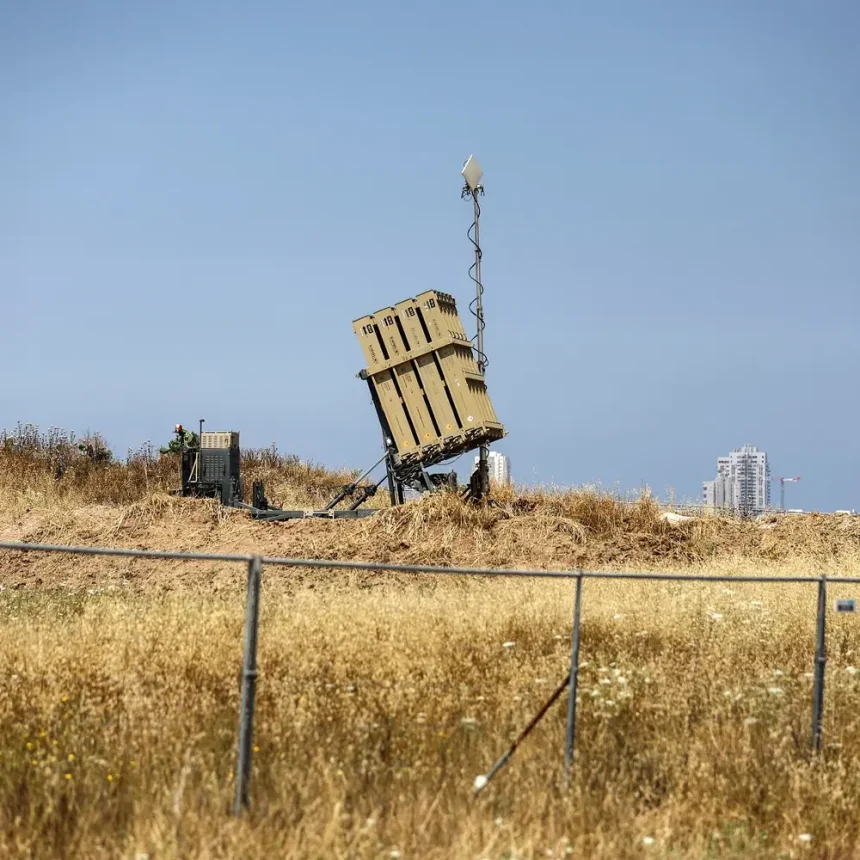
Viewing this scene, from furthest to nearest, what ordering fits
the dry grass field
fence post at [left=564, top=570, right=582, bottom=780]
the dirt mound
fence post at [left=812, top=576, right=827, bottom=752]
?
the dirt mound < fence post at [left=812, top=576, right=827, bottom=752] < fence post at [left=564, top=570, right=582, bottom=780] < the dry grass field

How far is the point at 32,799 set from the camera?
18.6 ft

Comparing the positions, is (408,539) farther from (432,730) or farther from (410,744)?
(410,744)

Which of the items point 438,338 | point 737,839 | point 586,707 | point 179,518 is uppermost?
point 438,338

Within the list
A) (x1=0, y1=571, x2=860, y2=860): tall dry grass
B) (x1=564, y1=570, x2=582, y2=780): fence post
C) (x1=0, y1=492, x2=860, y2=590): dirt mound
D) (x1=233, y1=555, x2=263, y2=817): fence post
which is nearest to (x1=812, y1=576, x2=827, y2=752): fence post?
(x1=0, y1=571, x2=860, y2=860): tall dry grass

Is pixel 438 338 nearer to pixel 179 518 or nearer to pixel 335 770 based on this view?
pixel 179 518

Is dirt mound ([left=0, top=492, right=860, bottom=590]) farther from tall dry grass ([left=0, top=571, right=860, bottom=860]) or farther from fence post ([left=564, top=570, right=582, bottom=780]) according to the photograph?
fence post ([left=564, top=570, right=582, bottom=780])

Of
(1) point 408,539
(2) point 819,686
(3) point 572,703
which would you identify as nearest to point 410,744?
(3) point 572,703

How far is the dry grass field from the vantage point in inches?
221

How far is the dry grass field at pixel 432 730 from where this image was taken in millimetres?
5602

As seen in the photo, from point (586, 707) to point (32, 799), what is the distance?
404 cm

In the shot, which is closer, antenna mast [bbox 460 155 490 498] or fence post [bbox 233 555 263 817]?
fence post [bbox 233 555 263 817]

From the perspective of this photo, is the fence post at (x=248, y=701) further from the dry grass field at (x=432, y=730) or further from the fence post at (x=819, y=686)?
the fence post at (x=819, y=686)

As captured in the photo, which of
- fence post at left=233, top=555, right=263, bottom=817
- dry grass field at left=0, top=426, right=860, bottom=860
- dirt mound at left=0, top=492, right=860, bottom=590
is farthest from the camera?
dirt mound at left=0, top=492, right=860, bottom=590

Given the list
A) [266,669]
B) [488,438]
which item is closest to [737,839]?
[266,669]
